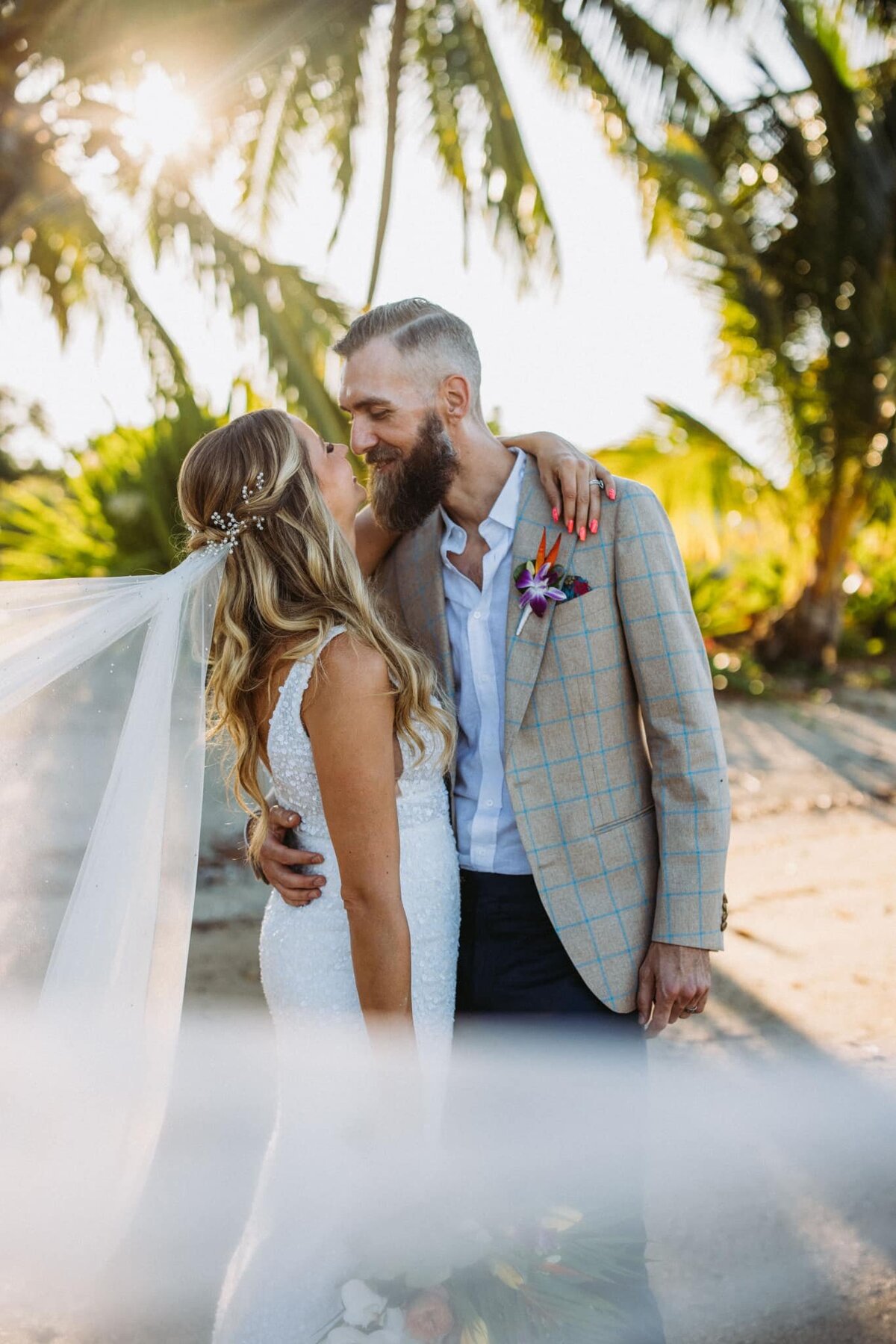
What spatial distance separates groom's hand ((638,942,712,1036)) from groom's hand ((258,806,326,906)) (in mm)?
707

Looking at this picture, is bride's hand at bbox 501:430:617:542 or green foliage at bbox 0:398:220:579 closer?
bride's hand at bbox 501:430:617:542

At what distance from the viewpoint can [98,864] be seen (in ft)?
7.05

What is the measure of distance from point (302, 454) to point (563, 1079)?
1.45m

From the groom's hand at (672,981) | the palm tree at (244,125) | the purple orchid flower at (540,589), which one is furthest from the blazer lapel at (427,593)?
the palm tree at (244,125)

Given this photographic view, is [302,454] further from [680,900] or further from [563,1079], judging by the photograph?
[563,1079]

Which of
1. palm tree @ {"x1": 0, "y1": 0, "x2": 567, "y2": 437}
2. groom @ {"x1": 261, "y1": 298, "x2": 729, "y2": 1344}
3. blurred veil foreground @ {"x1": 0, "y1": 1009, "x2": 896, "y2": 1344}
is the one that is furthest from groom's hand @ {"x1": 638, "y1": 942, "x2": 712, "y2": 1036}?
palm tree @ {"x1": 0, "y1": 0, "x2": 567, "y2": 437}

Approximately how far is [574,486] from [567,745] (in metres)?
0.56

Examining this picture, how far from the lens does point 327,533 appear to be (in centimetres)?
228

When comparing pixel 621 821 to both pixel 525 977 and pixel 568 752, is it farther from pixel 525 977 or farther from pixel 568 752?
pixel 525 977

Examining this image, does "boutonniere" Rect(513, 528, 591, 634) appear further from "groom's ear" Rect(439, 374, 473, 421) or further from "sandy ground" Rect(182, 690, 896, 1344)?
"sandy ground" Rect(182, 690, 896, 1344)

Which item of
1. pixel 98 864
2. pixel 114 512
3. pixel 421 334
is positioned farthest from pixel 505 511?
pixel 114 512

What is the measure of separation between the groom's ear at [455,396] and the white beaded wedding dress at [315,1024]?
737mm

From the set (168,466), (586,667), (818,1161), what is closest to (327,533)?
(586,667)

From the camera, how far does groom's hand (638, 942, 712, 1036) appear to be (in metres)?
2.27
